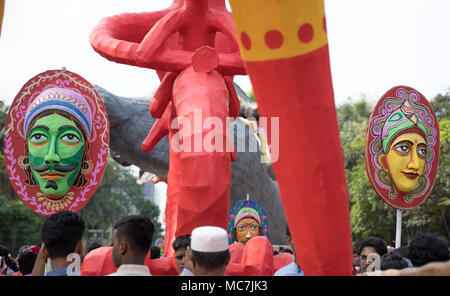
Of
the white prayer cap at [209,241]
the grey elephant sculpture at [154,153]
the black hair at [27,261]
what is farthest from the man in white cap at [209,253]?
the grey elephant sculpture at [154,153]

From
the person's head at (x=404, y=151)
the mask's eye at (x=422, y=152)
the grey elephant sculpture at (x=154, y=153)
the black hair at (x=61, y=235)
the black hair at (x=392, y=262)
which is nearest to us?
the black hair at (x=61, y=235)

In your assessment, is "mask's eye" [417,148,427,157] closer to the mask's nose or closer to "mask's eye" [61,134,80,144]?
"mask's eye" [61,134,80,144]

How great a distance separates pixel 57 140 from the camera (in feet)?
18.2

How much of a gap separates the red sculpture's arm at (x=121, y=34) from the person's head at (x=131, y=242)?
7.68ft

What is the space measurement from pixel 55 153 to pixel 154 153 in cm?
652

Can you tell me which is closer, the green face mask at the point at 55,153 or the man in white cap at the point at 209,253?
the man in white cap at the point at 209,253

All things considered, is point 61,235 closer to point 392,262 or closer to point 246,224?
point 392,262

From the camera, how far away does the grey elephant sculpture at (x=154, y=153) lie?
1180 cm

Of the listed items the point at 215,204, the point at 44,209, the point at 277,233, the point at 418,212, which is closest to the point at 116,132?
the point at 277,233

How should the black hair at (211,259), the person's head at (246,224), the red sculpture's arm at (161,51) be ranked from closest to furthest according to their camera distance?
the black hair at (211,259)
the red sculpture's arm at (161,51)
the person's head at (246,224)

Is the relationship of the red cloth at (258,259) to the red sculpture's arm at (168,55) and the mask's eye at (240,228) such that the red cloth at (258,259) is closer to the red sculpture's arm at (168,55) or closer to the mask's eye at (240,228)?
the red sculpture's arm at (168,55)

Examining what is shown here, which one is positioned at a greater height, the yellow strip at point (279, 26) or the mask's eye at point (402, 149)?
the mask's eye at point (402, 149)

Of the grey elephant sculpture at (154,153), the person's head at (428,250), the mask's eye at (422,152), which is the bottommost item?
the person's head at (428,250)

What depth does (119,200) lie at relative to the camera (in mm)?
30297
